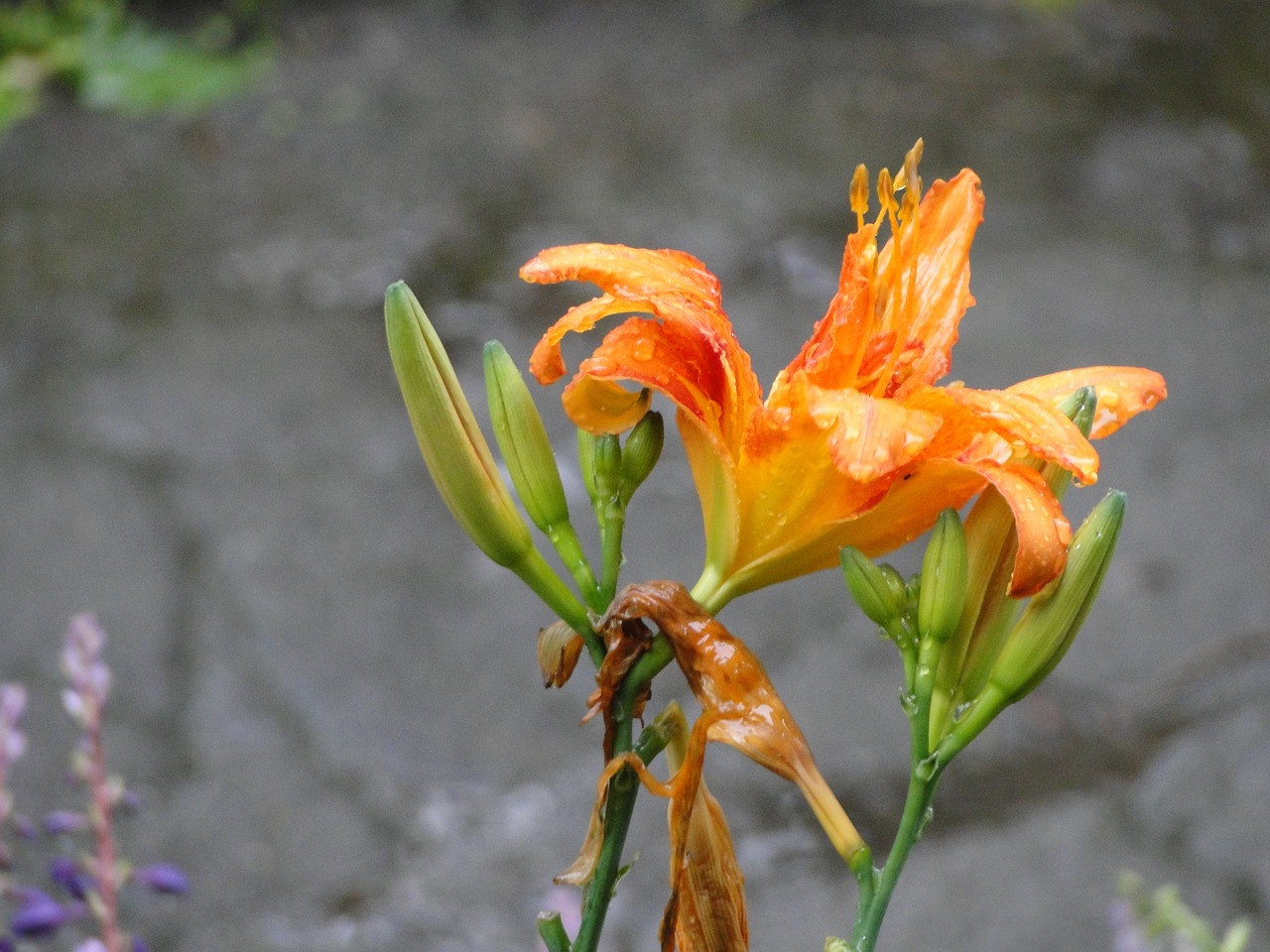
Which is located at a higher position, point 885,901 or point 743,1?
point 743,1

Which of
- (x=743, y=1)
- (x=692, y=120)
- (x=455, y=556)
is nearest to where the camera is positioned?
(x=455, y=556)

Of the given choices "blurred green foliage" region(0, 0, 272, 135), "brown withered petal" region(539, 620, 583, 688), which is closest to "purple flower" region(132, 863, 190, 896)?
"brown withered petal" region(539, 620, 583, 688)

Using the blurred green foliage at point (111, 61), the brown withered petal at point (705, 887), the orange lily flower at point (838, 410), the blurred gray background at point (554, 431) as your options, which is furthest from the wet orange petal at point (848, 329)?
the blurred green foliage at point (111, 61)

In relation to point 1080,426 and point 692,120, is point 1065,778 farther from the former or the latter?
point 692,120

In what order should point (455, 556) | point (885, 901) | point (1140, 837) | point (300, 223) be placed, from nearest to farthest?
point (885, 901) → point (1140, 837) → point (455, 556) → point (300, 223)

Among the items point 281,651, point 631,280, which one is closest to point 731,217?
point 281,651

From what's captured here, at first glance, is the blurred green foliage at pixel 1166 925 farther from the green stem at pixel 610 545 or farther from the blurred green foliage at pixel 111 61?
the blurred green foliage at pixel 111 61

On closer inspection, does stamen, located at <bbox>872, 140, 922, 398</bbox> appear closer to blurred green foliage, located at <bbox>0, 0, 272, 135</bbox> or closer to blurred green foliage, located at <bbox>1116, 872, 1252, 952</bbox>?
blurred green foliage, located at <bbox>1116, 872, 1252, 952</bbox>
